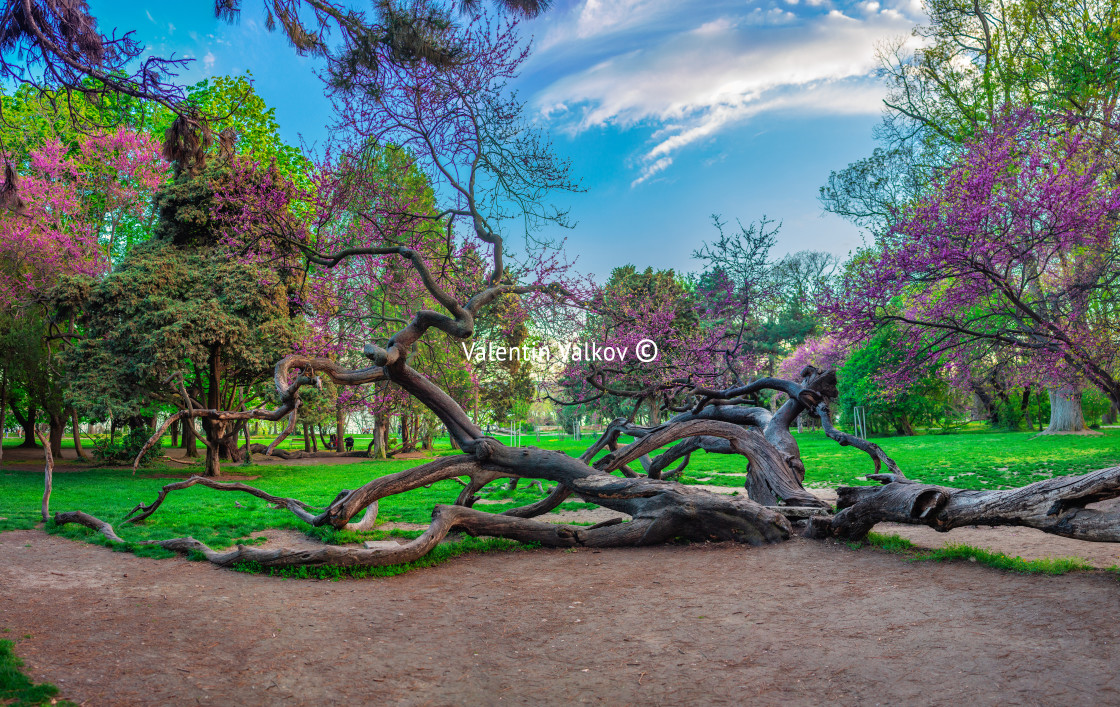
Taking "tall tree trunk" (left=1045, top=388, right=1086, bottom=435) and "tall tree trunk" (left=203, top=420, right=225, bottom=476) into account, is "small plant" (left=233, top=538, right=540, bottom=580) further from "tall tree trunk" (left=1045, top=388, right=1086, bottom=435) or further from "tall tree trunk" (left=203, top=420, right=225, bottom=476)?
"tall tree trunk" (left=1045, top=388, right=1086, bottom=435)

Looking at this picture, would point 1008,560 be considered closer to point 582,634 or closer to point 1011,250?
point 582,634

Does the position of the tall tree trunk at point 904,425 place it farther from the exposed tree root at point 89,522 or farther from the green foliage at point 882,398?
the exposed tree root at point 89,522

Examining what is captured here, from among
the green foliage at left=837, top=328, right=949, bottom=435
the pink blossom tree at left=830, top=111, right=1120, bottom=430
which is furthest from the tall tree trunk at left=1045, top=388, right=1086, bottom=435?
the pink blossom tree at left=830, top=111, right=1120, bottom=430

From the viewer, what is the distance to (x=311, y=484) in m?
16.0

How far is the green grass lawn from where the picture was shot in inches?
368

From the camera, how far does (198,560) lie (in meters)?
6.87

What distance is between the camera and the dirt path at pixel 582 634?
11.2 feet

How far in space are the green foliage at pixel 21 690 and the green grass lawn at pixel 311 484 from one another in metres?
4.14

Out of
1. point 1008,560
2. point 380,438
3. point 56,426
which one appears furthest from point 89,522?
point 380,438

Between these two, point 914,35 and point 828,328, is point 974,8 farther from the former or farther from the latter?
point 828,328

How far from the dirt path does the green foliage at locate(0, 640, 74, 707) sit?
12 cm

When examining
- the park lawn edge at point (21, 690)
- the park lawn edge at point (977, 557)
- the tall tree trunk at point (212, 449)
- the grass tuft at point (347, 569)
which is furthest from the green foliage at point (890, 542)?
the tall tree trunk at point (212, 449)

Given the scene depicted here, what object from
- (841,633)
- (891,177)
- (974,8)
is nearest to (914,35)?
(974,8)

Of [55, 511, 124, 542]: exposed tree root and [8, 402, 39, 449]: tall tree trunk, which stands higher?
[8, 402, 39, 449]: tall tree trunk
